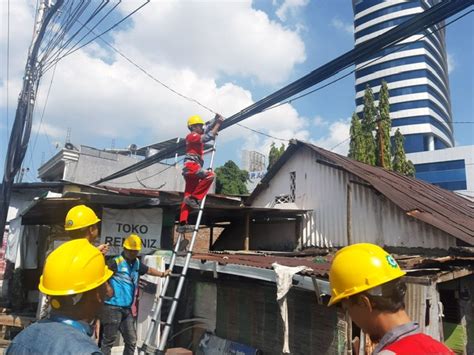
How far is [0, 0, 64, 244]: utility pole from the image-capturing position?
8.04 meters

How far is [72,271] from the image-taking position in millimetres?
1889

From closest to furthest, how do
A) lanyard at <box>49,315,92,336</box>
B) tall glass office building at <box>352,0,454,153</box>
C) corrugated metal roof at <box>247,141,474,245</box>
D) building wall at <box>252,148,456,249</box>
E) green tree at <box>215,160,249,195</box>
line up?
1. lanyard at <box>49,315,92,336</box>
2. corrugated metal roof at <box>247,141,474,245</box>
3. building wall at <box>252,148,456,249</box>
4. green tree at <box>215,160,249,195</box>
5. tall glass office building at <box>352,0,454,153</box>

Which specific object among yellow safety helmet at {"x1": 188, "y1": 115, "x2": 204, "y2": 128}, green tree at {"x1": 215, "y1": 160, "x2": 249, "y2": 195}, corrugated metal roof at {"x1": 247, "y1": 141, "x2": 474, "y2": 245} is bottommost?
corrugated metal roof at {"x1": 247, "y1": 141, "x2": 474, "y2": 245}

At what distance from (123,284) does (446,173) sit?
5079 cm

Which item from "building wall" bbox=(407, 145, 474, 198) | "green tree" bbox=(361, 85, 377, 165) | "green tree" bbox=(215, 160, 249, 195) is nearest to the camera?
"green tree" bbox=(361, 85, 377, 165)

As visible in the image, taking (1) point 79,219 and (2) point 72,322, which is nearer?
(2) point 72,322

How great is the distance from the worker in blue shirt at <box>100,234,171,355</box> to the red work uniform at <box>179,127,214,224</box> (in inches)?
67.2

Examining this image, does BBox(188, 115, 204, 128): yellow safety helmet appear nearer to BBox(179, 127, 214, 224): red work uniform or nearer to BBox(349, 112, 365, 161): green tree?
BBox(179, 127, 214, 224): red work uniform

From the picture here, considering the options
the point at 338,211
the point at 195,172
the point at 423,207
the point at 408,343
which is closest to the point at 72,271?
the point at 408,343

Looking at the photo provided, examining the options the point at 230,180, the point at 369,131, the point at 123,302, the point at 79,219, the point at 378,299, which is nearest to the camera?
the point at 378,299

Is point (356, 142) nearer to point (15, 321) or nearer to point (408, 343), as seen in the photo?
point (15, 321)

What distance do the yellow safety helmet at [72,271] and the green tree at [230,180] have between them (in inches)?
966

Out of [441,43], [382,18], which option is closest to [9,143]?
[382,18]

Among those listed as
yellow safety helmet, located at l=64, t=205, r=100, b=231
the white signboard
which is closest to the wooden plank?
the white signboard
